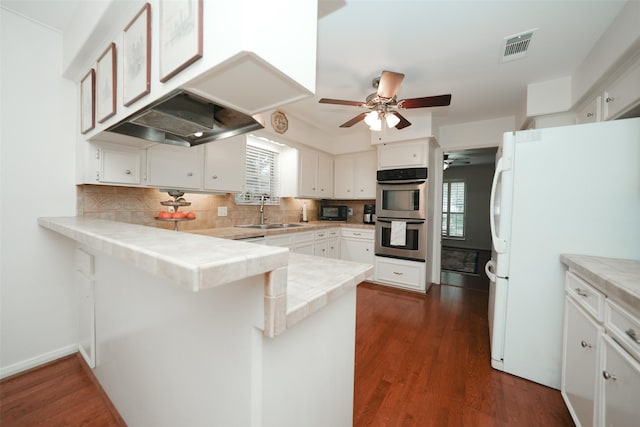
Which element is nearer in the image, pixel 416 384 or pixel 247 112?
pixel 247 112

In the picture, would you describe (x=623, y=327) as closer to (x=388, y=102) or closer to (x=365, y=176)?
(x=388, y=102)

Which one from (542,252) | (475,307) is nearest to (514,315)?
(542,252)

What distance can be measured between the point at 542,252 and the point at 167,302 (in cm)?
223

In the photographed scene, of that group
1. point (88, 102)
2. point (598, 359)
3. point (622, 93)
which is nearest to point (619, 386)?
point (598, 359)

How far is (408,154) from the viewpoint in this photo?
346 centimetres

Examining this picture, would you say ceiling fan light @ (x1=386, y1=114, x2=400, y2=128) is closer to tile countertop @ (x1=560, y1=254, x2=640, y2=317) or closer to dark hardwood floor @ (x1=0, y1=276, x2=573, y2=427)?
tile countertop @ (x1=560, y1=254, x2=640, y2=317)

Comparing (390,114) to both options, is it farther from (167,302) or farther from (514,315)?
(167,302)

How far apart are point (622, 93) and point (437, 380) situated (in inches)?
90.0

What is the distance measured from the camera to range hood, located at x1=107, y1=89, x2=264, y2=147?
1.14 meters

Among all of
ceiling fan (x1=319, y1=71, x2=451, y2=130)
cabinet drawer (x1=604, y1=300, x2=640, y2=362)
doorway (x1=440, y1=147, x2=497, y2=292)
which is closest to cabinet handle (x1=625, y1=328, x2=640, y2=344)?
cabinet drawer (x1=604, y1=300, x2=640, y2=362)

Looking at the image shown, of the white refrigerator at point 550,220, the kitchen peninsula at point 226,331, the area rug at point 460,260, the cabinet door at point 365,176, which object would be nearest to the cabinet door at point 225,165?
the kitchen peninsula at point 226,331

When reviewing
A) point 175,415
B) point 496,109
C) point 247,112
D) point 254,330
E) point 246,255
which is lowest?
point 175,415

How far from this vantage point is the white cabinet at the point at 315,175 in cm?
377

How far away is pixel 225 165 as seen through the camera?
8.54 feet
